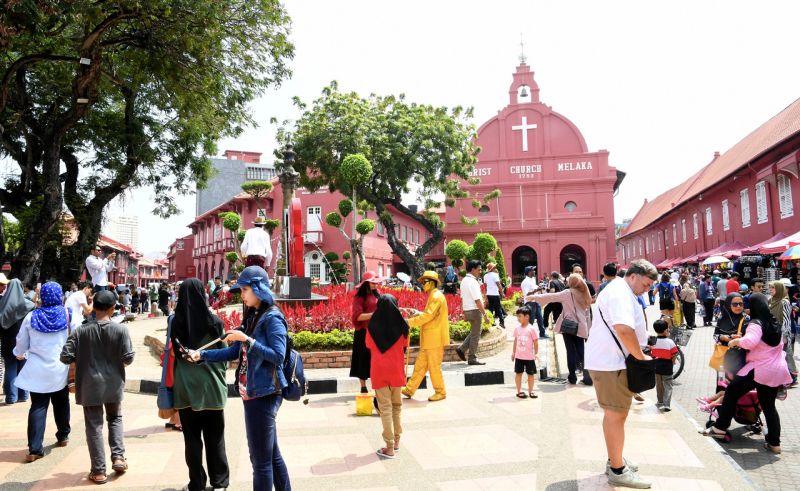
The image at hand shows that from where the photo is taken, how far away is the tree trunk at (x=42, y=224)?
13594mm

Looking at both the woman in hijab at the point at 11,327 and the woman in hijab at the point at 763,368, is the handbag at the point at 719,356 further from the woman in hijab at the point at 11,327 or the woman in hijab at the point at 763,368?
the woman in hijab at the point at 11,327

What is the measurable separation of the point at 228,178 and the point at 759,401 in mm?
46312

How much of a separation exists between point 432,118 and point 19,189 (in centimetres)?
1657

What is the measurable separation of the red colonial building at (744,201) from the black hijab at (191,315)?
1928 cm

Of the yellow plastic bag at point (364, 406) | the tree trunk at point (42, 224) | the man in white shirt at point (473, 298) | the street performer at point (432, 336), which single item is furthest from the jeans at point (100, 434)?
the tree trunk at point (42, 224)

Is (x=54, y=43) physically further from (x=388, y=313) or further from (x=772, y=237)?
(x=772, y=237)

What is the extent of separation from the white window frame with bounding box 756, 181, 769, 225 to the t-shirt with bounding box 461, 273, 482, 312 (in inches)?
687

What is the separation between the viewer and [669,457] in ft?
14.8

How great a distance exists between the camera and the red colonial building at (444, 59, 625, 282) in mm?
35531

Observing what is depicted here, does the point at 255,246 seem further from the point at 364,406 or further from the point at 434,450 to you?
the point at 434,450

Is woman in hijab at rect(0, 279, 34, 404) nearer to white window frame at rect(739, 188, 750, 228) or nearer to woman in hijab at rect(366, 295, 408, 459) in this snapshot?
woman in hijab at rect(366, 295, 408, 459)

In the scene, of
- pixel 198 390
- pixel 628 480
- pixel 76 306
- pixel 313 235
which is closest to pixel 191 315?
pixel 198 390

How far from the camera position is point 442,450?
15.7ft

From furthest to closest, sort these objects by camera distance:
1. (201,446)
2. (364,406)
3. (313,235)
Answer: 1. (313,235)
2. (364,406)
3. (201,446)
